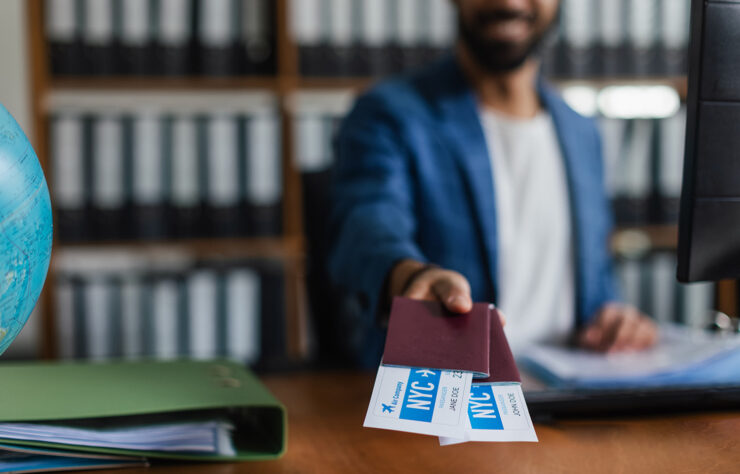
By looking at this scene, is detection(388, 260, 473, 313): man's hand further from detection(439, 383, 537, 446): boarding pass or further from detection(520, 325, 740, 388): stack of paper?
detection(520, 325, 740, 388): stack of paper

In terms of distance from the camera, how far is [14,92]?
2266 millimetres

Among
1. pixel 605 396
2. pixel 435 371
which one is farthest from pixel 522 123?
pixel 435 371

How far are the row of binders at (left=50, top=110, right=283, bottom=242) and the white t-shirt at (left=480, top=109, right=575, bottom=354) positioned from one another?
967 millimetres

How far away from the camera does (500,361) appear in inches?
21.6

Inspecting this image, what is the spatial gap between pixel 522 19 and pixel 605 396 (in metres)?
0.84

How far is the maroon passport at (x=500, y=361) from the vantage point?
1.76ft

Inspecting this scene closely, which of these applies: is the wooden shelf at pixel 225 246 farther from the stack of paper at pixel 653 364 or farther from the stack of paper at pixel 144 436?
the stack of paper at pixel 144 436

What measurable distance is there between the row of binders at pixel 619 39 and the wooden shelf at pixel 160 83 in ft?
2.98

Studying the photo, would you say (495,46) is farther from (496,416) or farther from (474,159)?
(496,416)

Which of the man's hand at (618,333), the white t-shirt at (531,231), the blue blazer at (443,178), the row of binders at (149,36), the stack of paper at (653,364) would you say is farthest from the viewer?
the row of binders at (149,36)

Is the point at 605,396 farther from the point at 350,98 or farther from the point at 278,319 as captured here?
the point at 350,98

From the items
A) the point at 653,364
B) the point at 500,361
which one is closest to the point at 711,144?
the point at 500,361

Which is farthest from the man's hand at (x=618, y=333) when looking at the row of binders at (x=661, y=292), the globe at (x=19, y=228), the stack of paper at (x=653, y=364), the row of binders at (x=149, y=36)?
the row of binders at (x=149, y=36)

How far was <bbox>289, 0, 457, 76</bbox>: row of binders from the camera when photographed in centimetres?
217
